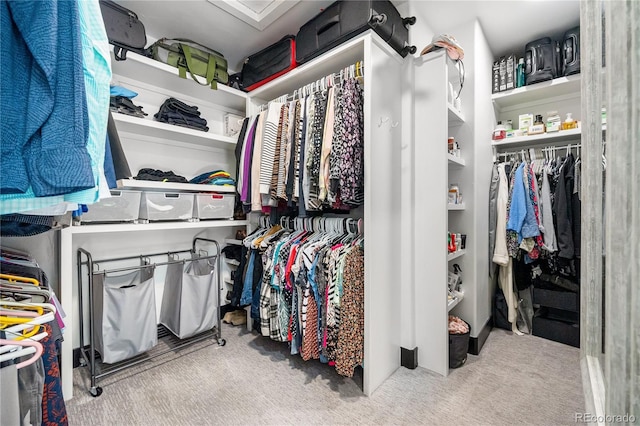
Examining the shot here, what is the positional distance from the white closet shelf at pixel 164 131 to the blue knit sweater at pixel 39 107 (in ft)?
4.48

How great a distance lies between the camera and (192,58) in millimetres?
2156

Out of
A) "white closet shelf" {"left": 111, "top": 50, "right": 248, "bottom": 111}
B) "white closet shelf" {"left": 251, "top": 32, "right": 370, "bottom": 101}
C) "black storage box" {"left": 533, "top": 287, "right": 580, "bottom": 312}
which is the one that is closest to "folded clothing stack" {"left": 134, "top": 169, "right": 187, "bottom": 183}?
"white closet shelf" {"left": 111, "top": 50, "right": 248, "bottom": 111}

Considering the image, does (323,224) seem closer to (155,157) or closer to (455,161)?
(455,161)

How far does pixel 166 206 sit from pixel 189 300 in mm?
696

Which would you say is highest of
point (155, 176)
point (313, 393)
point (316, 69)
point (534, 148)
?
point (316, 69)

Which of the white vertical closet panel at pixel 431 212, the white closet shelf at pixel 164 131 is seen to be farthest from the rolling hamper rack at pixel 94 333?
the white vertical closet panel at pixel 431 212

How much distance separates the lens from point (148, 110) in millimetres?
2297

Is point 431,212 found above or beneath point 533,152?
beneath

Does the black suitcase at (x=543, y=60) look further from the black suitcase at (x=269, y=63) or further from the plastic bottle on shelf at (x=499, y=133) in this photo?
the black suitcase at (x=269, y=63)

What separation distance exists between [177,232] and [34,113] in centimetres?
206

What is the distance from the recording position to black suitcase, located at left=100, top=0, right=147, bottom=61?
1751mm

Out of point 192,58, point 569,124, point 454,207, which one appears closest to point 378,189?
point 454,207

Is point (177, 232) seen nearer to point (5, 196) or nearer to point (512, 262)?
point (5, 196)

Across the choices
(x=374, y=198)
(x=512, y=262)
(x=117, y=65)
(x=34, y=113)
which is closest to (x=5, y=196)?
(x=34, y=113)
